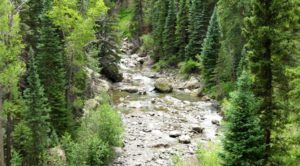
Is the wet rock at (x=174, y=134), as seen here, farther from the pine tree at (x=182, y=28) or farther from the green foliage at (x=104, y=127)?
the pine tree at (x=182, y=28)

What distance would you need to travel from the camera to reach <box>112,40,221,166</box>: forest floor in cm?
3197

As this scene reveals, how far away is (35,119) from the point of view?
2530 cm

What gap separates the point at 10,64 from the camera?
928 inches

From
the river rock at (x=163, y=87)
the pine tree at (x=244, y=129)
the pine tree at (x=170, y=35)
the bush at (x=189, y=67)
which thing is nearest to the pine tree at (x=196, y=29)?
the bush at (x=189, y=67)

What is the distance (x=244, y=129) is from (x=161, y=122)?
72.2 ft

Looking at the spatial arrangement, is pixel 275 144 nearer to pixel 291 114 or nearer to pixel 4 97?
pixel 291 114

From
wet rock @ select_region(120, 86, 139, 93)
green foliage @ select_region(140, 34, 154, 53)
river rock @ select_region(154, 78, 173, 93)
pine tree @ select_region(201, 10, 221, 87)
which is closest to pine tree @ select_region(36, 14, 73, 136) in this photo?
wet rock @ select_region(120, 86, 139, 93)

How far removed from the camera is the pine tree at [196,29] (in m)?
59.4

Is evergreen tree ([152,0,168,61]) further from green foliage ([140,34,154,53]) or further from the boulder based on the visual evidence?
the boulder

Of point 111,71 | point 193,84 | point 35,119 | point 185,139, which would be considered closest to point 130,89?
point 111,71

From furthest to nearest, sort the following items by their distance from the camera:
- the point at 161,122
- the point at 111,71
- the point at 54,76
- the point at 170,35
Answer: the point at 170,35
the point at 111,71
the point at 161,122
the point at 54,76

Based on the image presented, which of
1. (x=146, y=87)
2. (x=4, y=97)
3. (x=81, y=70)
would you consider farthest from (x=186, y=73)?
(x=4, y=97)

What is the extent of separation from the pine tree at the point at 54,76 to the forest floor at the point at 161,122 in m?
4.99

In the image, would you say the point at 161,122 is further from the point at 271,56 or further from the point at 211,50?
the point at 271,56
